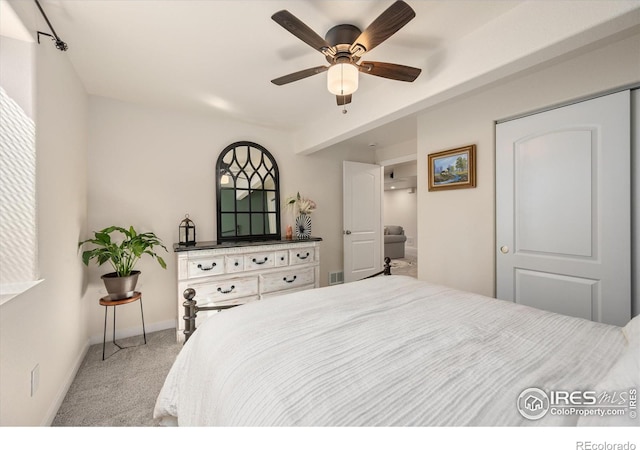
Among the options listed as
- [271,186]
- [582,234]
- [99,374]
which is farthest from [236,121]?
[582,234]

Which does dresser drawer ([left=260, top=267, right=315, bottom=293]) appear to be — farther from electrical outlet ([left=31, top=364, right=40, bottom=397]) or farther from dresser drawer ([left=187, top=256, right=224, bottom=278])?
electrical outlet ([left=31, top=364, right=40, bottom=397])

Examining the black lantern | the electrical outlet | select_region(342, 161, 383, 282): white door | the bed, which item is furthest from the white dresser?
the bed

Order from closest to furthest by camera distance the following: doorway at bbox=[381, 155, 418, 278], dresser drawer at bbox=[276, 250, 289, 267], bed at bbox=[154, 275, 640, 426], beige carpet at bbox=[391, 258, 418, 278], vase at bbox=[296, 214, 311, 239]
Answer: bed at bbox=[154, 275, 640, 426], dresser drawer at bbox=[276, 250, 289, 267], vase at bbox=[296, 214, 311, 239], beige carpet at bbox=[391, 258, 418, 278], doorway at bbox=[381, 155, 418, 278]

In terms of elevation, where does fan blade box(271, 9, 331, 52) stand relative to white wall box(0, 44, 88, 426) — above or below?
above

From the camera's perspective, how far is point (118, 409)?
65.5 inches

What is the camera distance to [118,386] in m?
1.90

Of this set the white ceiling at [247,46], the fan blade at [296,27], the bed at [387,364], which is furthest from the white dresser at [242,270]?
the fan blade at [296,27]

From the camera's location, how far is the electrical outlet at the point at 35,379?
1354 millimetres

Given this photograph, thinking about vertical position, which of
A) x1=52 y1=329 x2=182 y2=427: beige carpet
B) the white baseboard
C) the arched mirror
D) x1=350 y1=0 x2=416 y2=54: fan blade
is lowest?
x1=52 y1=329 x2=182 y2=427: beige carpet

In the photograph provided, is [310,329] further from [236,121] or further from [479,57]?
[236,121]

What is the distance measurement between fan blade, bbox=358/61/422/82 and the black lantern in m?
2.34

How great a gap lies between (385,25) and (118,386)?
2.94m

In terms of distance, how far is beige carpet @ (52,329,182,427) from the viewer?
1.59 meters

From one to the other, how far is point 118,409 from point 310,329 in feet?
5.03
